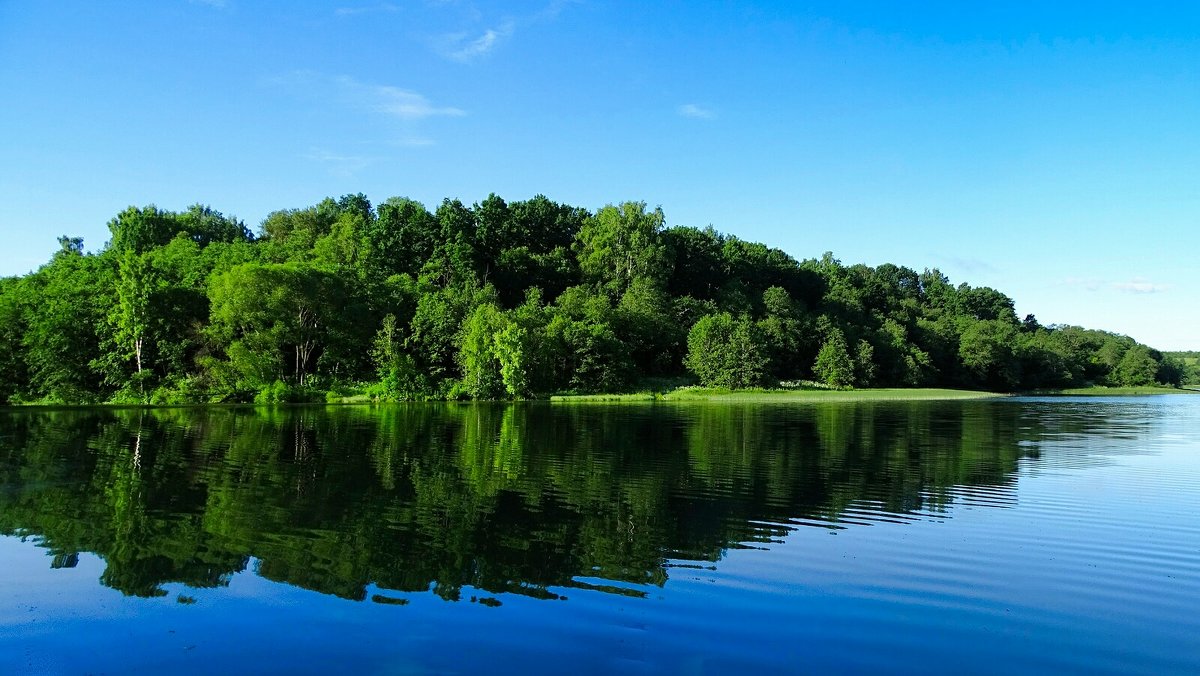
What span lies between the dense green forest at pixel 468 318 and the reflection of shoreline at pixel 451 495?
3010 cm

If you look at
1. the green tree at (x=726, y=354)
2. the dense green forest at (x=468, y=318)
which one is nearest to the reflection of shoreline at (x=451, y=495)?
the dense green forest at (x=468, y=318)

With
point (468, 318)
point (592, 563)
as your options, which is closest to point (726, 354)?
point (468, 318)

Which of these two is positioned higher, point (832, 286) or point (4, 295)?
point (832, 286)

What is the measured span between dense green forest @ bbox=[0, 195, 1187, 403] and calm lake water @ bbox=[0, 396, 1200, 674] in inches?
1693

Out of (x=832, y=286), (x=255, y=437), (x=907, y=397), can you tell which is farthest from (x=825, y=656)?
(x=832, y=286)

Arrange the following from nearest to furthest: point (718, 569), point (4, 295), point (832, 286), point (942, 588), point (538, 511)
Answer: point (942, 588) → point (718, 569) → point (538, 511) → point (4, 295) → point (832, 286)

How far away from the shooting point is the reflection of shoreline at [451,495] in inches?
514

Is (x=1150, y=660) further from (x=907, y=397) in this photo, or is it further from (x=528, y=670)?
(x=907, y=397)

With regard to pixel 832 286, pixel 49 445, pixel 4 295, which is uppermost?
pixel 832 286

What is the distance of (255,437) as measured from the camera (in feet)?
112

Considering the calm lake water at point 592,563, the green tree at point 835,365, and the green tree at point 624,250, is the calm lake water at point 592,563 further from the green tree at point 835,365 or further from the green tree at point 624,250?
the green tree at point 624,250

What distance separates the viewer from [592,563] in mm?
13148

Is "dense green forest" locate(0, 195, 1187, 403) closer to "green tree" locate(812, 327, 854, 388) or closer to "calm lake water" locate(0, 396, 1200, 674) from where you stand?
"green tree" locate(812, 327, 854, 388)

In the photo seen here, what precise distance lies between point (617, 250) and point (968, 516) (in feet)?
304
